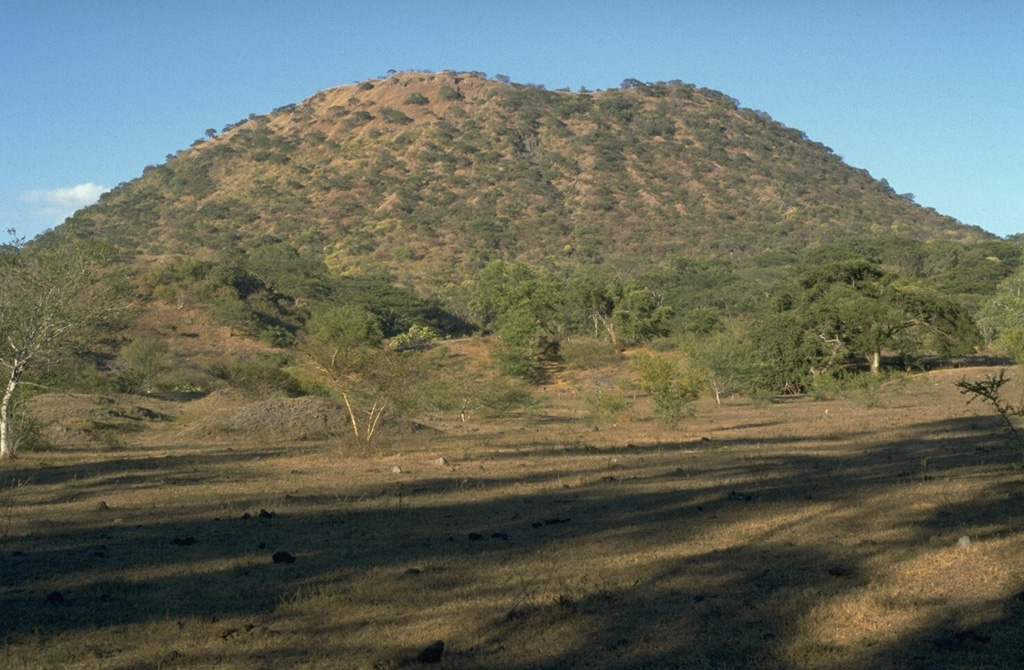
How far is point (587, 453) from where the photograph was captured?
67.7ft

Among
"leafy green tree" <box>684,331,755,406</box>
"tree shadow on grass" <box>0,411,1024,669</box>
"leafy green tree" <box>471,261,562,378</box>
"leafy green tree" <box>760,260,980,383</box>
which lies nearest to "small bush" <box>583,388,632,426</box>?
"leafy green tree" <box>684,331,755,406</box>

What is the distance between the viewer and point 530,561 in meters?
9.10

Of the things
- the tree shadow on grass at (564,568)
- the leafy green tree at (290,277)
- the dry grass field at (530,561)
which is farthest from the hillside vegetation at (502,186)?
the tree shadow on grass at (564,568)

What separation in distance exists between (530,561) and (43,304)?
52.8 ft

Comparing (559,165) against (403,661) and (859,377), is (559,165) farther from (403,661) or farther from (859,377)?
(403,661)

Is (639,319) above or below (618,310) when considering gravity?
below

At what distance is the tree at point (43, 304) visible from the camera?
819 inches

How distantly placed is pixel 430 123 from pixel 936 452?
132716 millimetres

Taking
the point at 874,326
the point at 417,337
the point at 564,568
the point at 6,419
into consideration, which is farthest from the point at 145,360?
the point at 564,568

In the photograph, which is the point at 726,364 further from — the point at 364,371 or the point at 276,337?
the point at 276,337

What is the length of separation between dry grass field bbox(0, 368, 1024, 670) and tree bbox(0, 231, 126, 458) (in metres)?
2.56

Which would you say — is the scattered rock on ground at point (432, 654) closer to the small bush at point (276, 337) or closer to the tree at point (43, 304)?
the tree at point (43, 304)

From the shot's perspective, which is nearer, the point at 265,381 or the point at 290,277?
the point at 265,381

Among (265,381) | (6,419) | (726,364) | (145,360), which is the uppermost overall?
(145,360)
